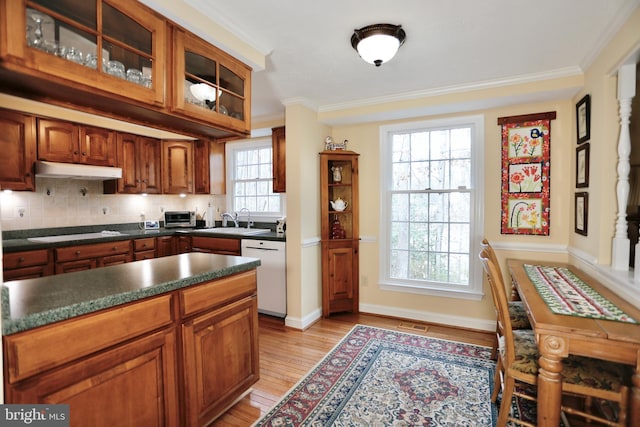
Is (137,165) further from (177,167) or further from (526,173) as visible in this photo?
(526,173)

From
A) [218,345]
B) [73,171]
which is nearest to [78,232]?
[73,171]

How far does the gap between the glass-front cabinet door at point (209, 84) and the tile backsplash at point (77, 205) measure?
7.84 feet

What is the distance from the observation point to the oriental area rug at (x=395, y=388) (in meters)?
1.96

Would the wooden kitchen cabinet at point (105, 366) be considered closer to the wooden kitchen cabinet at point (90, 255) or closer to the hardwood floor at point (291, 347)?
the hardwood floor at point (291, 347)

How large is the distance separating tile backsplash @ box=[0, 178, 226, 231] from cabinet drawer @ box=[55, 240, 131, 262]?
0.61 m

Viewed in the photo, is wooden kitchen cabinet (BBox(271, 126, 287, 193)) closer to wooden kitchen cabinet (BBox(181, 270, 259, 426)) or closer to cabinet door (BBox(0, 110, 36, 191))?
wooden kitchen cabinet (BBox(181, 270, 259, 426))

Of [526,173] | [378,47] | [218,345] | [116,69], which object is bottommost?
[218,345]

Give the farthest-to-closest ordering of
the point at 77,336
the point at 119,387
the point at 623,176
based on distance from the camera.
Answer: the point at 623,176, the point at 119,387, the point at 77,336

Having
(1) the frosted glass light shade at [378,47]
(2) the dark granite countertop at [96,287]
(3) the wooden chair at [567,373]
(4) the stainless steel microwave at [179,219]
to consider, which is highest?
(1) the frosted glass light shade at [378,47]

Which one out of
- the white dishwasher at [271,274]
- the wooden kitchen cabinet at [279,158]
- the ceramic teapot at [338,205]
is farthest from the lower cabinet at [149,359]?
the wooden kitchen cabinet at [279,158]

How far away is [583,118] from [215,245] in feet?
12.5

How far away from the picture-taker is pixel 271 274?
3582mm

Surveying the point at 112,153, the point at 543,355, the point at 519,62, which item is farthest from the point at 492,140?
the point at 112,153

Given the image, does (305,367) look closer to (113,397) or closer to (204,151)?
(113,397)
